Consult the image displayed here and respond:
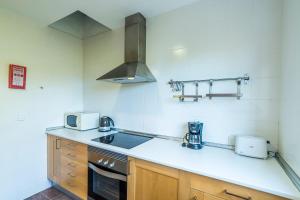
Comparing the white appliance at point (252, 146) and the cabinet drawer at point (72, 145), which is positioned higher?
the white appliance at point (252, 146)

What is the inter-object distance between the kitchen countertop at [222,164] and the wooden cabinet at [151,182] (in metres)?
0.08

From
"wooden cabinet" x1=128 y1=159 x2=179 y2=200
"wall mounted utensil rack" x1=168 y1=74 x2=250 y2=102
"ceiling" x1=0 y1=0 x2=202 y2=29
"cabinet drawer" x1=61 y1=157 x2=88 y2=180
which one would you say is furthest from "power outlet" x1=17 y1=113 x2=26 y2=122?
"wall mounted utensil rack" x1=168 y1=74 x2=250 y2=102

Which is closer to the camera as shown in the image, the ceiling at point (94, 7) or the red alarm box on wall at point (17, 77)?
the ceiling at point (94, 7)

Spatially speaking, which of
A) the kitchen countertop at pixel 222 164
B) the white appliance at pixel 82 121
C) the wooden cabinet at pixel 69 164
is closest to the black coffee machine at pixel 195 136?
the kitchen countertop at pixel 222 164

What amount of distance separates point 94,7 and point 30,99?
1.40m

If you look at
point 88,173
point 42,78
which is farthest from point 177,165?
point 42,78

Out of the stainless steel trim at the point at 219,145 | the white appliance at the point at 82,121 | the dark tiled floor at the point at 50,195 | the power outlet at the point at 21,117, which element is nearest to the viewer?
the stainless steel trim at the point at 219,145

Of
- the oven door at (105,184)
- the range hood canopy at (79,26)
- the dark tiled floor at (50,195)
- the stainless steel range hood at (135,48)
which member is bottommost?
the dark tiled floor at (50,195)

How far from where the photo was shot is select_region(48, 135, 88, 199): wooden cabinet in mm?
1683

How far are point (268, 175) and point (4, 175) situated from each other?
8.37 ft

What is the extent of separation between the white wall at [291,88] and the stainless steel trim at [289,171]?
0.09ft

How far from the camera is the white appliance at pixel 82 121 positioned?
209 cm

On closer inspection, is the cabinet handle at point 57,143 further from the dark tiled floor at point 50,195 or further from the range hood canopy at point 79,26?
the range hood canopy at point 79,26

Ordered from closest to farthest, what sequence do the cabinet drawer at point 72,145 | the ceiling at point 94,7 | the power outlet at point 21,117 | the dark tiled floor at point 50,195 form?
the ceiling at point 94,7, the cabinet drawer at point 72,145, the power outlet at point 21,117, the dark tiled floor at point 50,195
